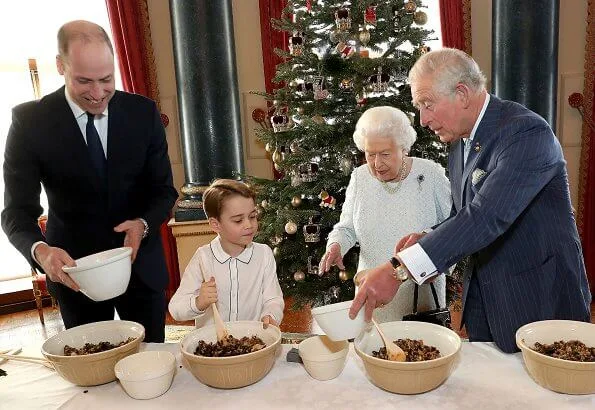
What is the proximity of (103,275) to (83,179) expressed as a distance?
60 cm

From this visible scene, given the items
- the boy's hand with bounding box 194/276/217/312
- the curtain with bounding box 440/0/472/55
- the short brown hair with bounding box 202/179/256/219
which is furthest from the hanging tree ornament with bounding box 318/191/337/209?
the curtain with bounding box 440/0/472/55

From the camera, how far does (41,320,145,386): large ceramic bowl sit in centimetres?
141

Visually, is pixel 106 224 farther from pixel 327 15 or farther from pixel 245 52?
pixel 245 52

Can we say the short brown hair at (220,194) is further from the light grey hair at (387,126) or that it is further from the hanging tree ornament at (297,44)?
the hanging tree ornament at (297,44)

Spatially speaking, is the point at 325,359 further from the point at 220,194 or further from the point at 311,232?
the point at 311,232

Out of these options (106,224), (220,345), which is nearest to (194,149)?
(106,224)

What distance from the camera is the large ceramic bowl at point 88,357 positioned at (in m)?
1.41

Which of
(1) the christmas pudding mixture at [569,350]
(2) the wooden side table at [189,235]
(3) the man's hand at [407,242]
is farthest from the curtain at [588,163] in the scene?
(1) the christmas pudding mixture at [569,350]

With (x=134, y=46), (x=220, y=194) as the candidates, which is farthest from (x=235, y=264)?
(x=134, y=46)

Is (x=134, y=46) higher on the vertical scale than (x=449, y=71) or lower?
higher

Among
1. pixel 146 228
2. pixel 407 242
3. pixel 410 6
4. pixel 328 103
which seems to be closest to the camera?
pixel 407 242

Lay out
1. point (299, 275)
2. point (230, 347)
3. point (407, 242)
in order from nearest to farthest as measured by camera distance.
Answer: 1. point (230, 347)
2. point (407, 242)
3. point (299, 275)

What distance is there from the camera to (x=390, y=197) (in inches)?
98.0

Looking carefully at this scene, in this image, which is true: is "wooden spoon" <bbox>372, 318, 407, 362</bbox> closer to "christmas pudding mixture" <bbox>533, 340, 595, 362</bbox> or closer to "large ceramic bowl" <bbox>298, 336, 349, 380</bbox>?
"large ceramic bowl" <bbox>298, 336, 349, 380</bbox>
